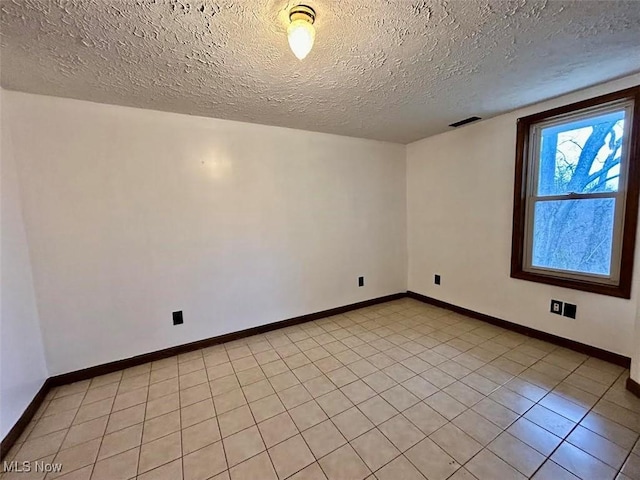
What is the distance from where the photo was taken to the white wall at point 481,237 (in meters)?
2.23

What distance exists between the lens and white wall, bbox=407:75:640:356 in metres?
2.23

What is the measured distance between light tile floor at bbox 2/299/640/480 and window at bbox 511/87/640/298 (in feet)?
2.42

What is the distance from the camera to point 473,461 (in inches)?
54.1

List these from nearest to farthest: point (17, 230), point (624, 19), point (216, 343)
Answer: point (624, 19) < point (17, 230) < point (216, 343)

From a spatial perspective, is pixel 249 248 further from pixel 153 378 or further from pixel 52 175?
pixel 52 175

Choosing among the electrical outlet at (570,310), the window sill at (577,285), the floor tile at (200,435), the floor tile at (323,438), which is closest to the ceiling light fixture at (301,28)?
the floor tile at (323,438)

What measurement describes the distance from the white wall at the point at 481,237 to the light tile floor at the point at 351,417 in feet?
0.97

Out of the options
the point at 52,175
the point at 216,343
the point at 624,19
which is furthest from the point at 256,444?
the point at 624,19

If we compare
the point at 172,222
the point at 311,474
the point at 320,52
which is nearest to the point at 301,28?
the point at 320,52

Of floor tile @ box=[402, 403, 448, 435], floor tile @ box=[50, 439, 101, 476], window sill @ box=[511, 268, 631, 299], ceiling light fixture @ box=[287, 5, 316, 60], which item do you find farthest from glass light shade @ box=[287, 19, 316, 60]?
window sill @ box=[511, 268, 631, 299]

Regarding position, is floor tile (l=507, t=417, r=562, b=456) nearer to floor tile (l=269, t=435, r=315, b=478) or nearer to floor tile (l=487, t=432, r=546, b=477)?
floor tile (l=487, t=432, r=546, b=477)

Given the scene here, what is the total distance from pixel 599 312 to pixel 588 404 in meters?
0.87

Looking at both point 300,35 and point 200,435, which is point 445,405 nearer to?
point 200,435

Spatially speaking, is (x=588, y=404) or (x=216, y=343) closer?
(x=588, y=404)
